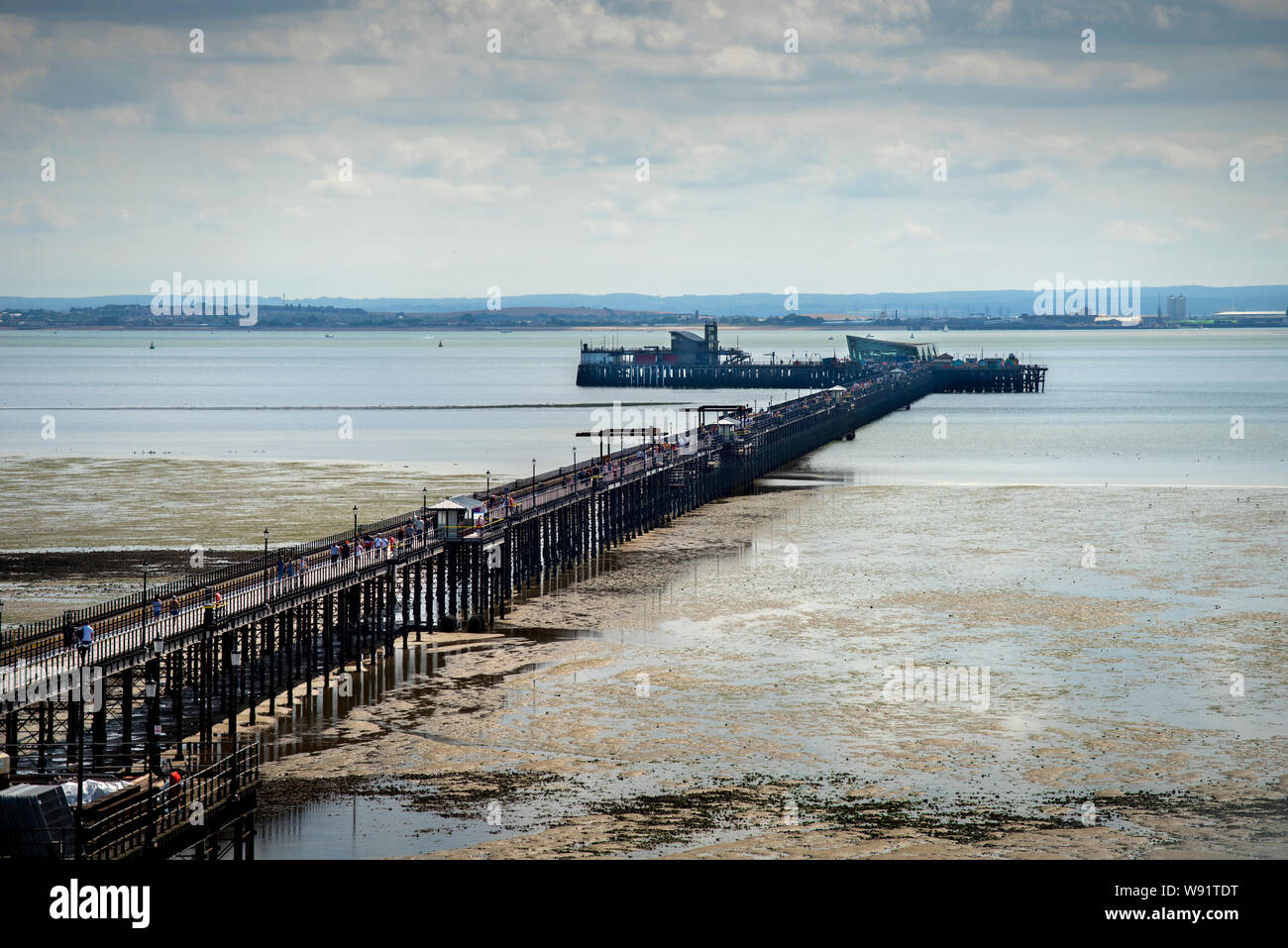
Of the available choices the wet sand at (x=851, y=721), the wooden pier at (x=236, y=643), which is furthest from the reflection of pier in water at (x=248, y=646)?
the wet sand at (x=851, y=721)

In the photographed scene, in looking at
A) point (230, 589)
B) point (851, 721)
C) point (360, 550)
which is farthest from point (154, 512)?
point (851, 721)

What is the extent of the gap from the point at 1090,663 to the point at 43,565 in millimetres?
38186

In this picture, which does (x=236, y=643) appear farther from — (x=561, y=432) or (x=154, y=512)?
(x=561, y=432)

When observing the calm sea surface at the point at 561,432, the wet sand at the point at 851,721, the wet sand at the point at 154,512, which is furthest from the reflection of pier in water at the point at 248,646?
the calm sea surface at the point at 561,432

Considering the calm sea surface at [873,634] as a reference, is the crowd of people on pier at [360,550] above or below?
above

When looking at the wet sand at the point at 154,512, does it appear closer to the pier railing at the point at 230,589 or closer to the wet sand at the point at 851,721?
the pier railing at the point at 230,589

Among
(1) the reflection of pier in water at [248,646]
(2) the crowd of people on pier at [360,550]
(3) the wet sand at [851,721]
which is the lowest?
(3) the wet sand at [851,721]

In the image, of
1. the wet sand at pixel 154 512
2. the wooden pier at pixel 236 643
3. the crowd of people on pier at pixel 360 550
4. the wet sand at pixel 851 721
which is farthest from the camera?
the wet sand at pixel 154 512

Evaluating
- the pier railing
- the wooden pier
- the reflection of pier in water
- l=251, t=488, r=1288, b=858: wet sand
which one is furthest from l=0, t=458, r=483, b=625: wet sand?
l=251, t=488, r=1288, b=858: wet sand

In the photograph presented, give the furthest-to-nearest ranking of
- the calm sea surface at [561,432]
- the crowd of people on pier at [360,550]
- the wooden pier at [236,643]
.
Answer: the calm sea surface at [561,432] → the crowd of people on pier at [360,550] → the wooden pier at [236,643]

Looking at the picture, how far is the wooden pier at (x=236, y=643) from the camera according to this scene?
27109 mm

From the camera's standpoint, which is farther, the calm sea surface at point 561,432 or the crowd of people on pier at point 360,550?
the calm sea surface at point 561,432

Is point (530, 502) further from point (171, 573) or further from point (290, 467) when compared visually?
point (290, 467)
